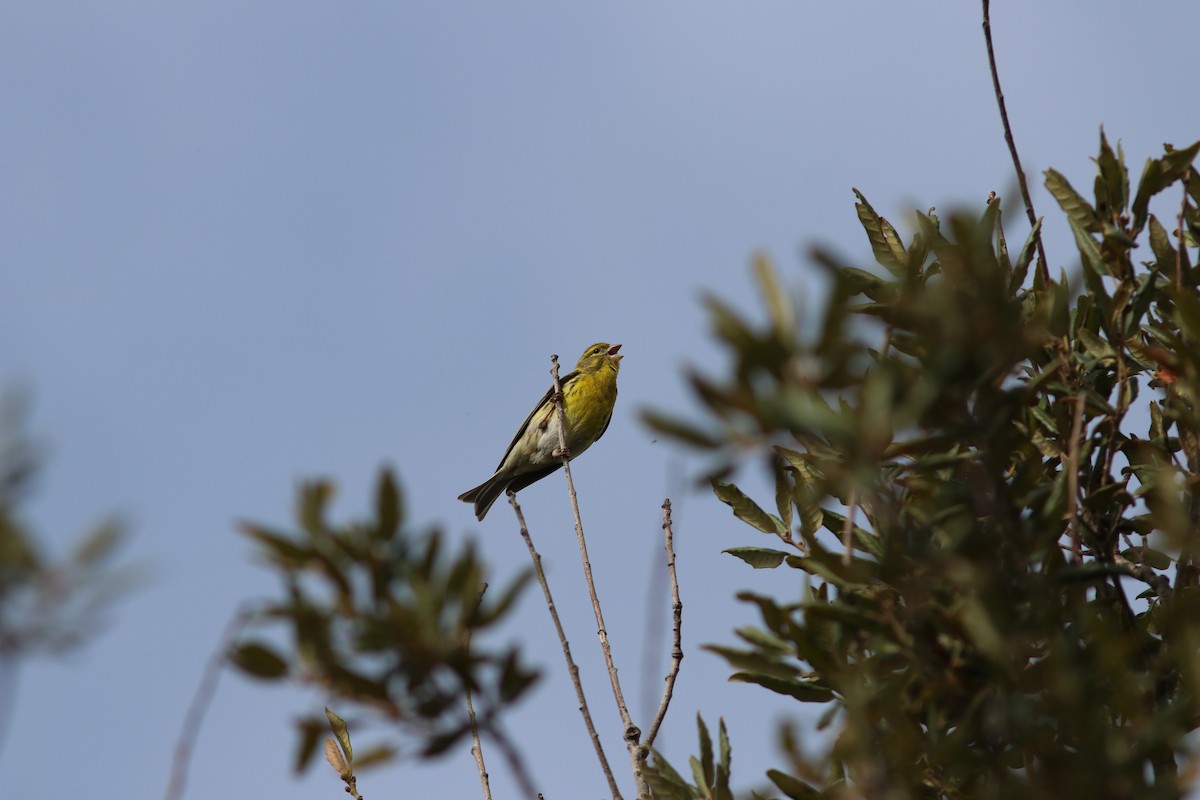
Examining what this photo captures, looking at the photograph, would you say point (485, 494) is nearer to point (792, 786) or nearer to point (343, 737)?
point (343, 737)

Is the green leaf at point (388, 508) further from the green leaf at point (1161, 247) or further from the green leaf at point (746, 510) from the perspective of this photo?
the green leaf at point (1161, 247)

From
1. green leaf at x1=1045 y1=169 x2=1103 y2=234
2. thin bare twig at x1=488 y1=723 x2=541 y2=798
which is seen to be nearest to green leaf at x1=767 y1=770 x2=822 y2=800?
thin bare twig at x1=488 y1=723 x2=541 y2=798

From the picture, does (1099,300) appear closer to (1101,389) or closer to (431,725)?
(1101,389)

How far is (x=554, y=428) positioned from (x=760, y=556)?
7078 mm

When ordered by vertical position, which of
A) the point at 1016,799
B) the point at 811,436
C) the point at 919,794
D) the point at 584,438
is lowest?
the point at 1016,799

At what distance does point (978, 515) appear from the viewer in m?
3.33

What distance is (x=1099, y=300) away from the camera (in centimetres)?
340

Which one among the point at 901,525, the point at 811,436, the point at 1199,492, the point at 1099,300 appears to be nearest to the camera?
the point at 901,525

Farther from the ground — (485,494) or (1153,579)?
(485,494)

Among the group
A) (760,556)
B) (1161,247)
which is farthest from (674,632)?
(1161,247)

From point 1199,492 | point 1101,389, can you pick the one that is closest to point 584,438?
point 1101,389

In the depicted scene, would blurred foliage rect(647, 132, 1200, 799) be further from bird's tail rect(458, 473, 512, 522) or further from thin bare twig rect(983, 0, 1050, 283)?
bird's tail rect(458, 473, 512, 522)

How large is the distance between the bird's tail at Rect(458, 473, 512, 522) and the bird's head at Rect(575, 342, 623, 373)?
123cm

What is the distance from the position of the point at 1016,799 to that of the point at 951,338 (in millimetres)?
746
